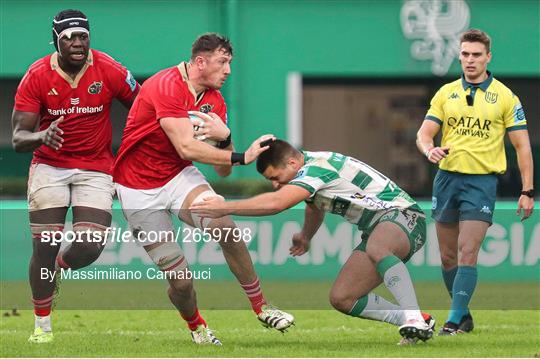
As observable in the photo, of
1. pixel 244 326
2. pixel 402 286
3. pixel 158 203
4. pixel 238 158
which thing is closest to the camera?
pixel 238 158

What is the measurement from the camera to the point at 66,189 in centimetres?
1057

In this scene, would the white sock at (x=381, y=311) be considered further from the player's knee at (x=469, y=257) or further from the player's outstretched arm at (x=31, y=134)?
the player's outstretched arm at (x=31, y=134)

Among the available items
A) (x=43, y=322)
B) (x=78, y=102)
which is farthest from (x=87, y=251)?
(x=78, y=102)

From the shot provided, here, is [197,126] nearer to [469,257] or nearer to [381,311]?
[381,311]

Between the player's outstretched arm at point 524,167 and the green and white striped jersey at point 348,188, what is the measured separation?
3.67 ft

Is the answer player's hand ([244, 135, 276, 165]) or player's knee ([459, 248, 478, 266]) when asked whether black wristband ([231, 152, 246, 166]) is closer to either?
player's hand ([244, 135, 276, 165])

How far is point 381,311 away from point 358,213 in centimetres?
72

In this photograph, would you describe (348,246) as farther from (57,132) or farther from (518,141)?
(57,132)

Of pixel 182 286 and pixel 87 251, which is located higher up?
pixel 87 251

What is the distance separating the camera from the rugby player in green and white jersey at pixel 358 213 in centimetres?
954

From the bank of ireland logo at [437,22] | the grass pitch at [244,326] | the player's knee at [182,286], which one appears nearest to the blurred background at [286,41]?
the bank of ireland logo at [437,22]

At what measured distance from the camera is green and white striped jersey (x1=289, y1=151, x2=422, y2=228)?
Result: 9641mm

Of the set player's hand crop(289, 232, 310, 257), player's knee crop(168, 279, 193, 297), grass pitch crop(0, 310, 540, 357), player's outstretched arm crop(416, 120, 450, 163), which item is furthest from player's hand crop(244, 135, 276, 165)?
player's outstretched arm crop(416, 120, 450, 163)

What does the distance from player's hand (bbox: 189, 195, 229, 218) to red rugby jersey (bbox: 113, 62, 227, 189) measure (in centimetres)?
36
